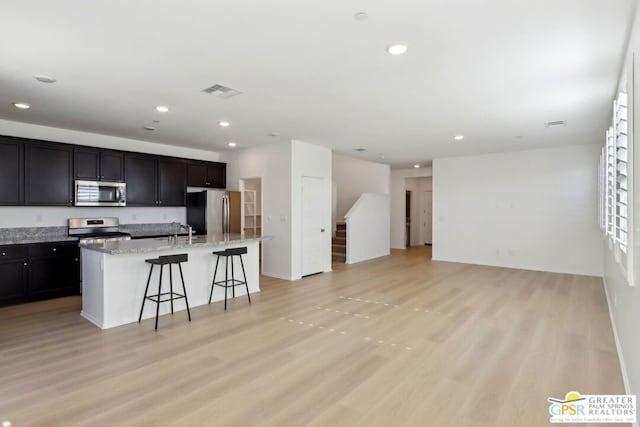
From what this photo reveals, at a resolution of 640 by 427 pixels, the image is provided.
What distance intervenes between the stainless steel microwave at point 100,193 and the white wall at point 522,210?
7.28 m

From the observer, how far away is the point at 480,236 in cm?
832

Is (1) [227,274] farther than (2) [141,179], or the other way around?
(2) [141,179]

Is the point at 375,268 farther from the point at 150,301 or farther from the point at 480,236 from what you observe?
the point at 150,301

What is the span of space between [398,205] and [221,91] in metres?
8.50

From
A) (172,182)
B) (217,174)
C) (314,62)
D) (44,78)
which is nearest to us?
(314,62)

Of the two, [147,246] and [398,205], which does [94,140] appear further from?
[398,205]

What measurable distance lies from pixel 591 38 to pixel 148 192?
6.78 meters

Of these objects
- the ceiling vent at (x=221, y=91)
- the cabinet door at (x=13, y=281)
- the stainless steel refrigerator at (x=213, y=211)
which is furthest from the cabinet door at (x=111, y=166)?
the ceiling vent at (x=221, y=91)

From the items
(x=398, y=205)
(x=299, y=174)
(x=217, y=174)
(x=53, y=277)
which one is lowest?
(x=53, y=277)

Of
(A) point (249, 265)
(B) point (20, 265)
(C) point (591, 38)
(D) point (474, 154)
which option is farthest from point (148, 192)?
(D) point (474, 154)

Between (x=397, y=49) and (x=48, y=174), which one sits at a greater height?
(x=397, y=49)

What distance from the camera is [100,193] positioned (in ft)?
19.3

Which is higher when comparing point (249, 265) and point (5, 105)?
point (5, 105)

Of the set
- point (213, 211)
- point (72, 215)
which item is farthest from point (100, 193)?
point (213, 211)
